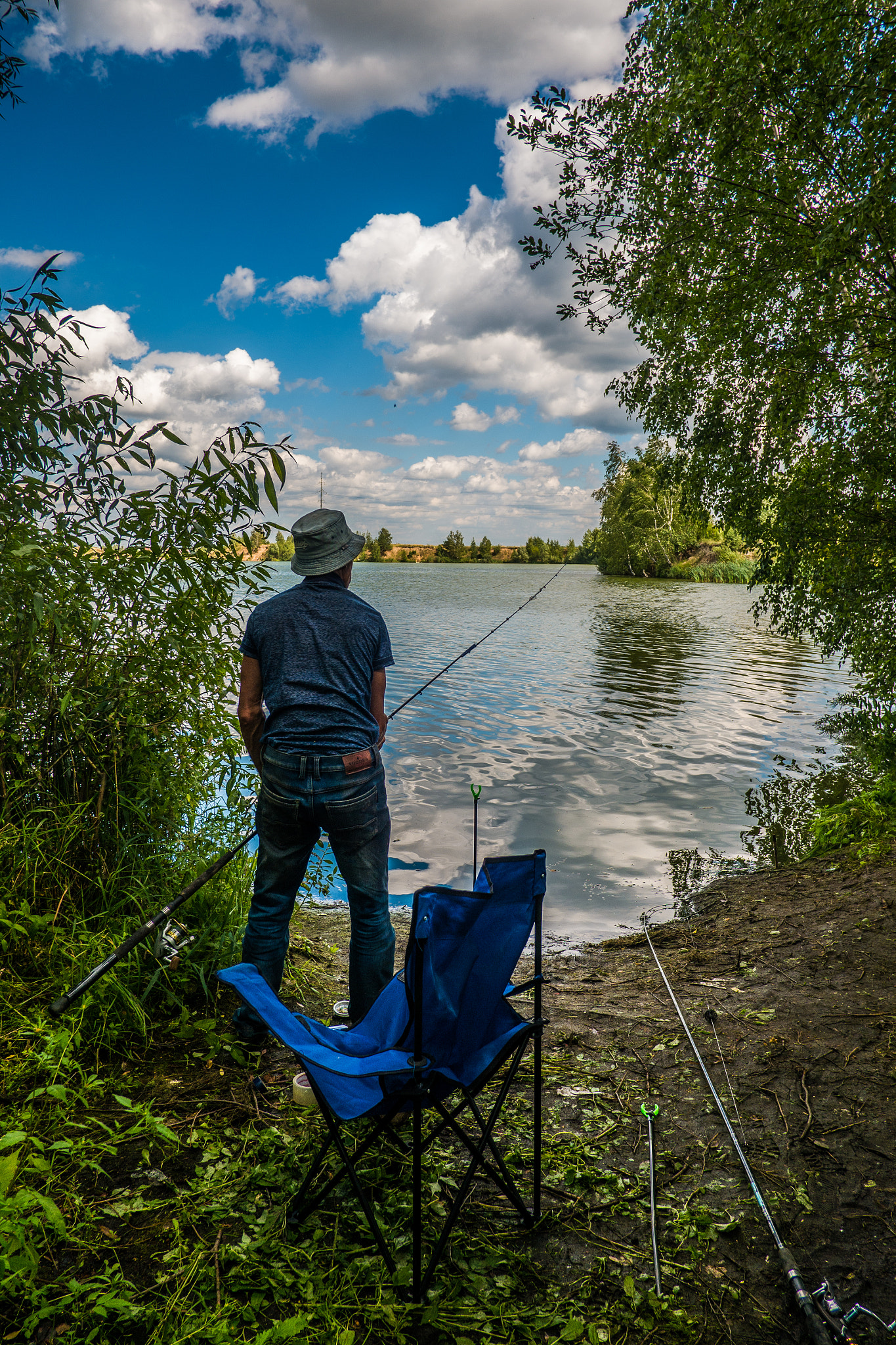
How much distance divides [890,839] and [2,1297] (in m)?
Answer: 6.78

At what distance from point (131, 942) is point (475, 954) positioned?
137 cm

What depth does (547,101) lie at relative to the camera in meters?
6.54

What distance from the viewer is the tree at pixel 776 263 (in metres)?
4.62

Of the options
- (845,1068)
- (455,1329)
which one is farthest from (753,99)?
(455,1329)

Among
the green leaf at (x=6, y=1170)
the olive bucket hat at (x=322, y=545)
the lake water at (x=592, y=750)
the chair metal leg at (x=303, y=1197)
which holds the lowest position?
the lake water at (x=592, y=750)

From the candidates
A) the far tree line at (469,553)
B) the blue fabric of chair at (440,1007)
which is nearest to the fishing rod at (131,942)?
A: the blue fabric of chair at (440,1007)

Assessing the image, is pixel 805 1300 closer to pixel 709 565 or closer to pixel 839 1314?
pixel 839 1314

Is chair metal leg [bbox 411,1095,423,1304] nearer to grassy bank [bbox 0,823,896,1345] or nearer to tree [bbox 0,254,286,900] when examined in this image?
grassy bank [bbox 0,823,896,1345]

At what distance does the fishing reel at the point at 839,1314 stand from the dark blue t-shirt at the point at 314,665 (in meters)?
2.17

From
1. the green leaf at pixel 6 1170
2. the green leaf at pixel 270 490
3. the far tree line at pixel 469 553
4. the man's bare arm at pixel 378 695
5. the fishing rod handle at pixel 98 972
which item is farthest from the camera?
the far tree line at pixel 469 553

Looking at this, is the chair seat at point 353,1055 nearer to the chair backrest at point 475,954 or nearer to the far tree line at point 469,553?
the chair backrest at point 475,954

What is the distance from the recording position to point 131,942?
8.95 ft

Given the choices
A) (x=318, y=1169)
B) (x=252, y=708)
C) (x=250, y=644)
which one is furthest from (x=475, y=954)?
(x=250, y=644)

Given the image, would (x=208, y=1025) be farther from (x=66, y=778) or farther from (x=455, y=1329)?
(x=455, y=1329)
